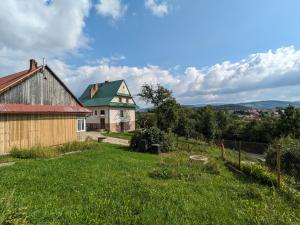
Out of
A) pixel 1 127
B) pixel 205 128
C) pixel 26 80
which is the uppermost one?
pixel 26 80

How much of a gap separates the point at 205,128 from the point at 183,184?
38.0 meters

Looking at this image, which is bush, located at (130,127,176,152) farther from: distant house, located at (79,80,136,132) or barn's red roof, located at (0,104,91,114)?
distant house, located at (79,80,136,132)

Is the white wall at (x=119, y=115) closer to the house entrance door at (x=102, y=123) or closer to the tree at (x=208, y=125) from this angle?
the house entrance door at (x=102, y=123)

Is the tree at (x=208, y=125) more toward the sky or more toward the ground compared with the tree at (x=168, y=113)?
more toward the ground

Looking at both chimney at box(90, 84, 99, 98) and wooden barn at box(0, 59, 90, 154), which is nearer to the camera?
wooden barn at box(0, 59, 90, 154)

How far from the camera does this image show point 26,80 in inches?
523

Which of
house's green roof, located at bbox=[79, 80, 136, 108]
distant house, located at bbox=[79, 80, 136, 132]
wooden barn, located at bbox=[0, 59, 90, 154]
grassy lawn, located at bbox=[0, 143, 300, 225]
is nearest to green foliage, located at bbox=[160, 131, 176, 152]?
wooden barn, located at bbox=[0, 59, 90, 154]

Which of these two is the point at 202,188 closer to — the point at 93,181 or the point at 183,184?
the point at 183,184

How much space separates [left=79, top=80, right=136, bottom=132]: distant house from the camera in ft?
109

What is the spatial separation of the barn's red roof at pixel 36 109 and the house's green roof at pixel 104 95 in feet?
53.1

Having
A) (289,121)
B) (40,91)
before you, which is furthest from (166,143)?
(289,121)

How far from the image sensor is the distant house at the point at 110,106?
1307 inches

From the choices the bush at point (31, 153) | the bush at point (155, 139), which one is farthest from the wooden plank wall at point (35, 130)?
the bush at point (155, 139)

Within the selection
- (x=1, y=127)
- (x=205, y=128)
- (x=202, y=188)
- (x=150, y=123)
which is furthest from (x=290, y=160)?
(x=205, y=128)
